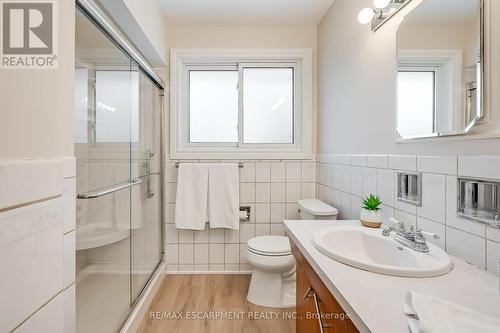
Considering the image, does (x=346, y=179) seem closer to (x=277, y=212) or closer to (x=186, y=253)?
(x=277, y=212)

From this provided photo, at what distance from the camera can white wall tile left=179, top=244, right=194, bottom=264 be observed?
2336 mm

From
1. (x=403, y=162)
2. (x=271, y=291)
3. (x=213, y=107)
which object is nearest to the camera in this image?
(x=403, y=162)

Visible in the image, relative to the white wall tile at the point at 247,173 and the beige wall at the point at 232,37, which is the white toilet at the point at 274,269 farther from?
the beige wall at the point at 232,37

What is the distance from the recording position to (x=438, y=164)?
Answer: 98cm

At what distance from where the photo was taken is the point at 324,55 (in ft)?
7.17

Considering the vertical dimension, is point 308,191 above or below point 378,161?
below

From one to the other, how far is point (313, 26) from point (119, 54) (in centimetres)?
172

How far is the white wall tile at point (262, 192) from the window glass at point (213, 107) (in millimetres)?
499

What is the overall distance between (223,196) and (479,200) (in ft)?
5.66

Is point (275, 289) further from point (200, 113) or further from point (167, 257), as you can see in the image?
point (200, 113)

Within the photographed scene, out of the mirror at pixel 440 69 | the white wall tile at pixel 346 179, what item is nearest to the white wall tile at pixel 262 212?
the white wall tile at pixel 346 179

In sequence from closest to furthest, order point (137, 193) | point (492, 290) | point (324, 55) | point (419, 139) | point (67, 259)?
point (492, 290), point (67, 259), point (419, 139), point (137, 193), point (324, 55)

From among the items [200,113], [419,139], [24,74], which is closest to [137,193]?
[200,113]

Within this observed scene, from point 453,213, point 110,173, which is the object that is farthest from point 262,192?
point 453,213
